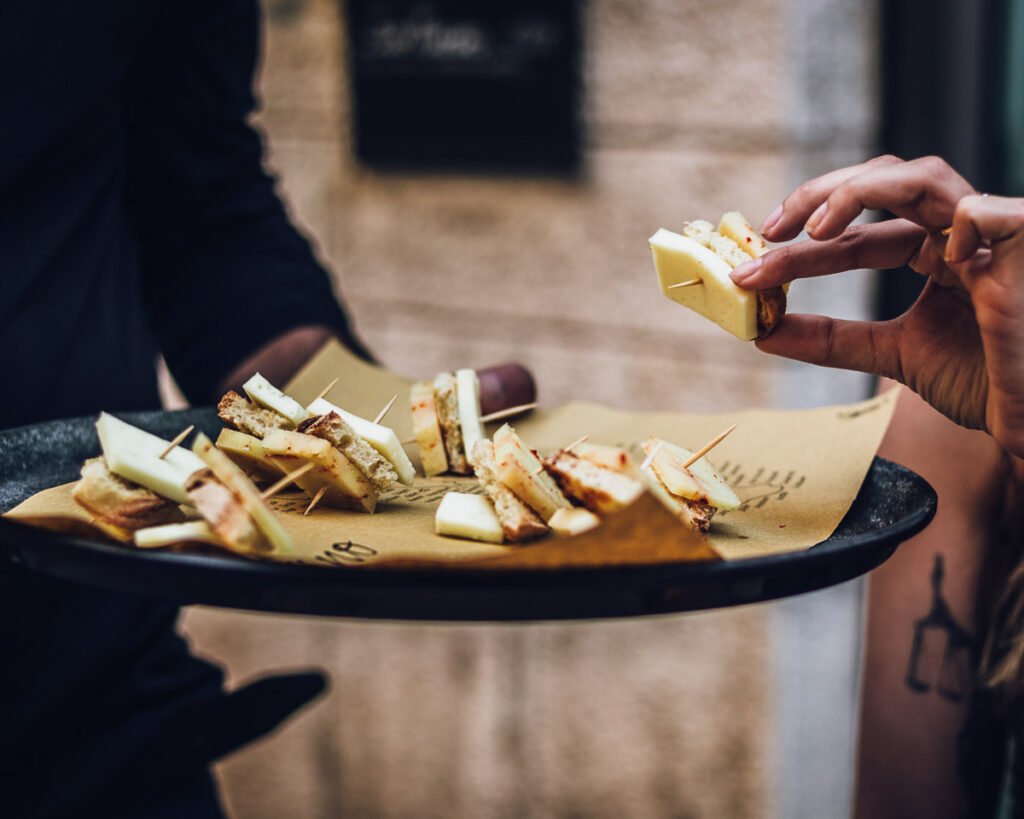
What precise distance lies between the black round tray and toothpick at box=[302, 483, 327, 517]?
10.2 inches

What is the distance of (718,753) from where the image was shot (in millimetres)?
3230

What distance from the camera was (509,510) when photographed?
1.26 metres

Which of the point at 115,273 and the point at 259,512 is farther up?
the point at 115,273

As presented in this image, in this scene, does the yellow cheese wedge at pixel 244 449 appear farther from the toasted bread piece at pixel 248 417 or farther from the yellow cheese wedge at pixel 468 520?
the yellow cheese wedge at pixel 468 520

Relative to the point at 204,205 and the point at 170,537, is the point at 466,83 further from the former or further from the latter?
the point at 170,537

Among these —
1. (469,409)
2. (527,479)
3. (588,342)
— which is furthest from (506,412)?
(588,342)

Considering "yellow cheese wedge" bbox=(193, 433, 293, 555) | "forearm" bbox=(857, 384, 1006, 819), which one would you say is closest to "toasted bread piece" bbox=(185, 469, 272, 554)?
"yellow cheese wedge" bbox=(193, 433, 293, 555)

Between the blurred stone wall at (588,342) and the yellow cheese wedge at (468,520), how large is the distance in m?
1.80

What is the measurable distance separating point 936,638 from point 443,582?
3.61 feet

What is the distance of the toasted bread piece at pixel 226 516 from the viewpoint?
3.48ft

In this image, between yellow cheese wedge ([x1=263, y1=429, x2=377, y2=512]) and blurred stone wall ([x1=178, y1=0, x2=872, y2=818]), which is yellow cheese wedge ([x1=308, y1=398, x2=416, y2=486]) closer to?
yellow cheese wedge ([x1=263, y1=429, x2=377, y2=512])

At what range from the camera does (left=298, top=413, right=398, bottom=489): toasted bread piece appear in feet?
4.47

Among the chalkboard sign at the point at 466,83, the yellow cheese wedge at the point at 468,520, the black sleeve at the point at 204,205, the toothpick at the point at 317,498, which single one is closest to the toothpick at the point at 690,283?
the yellow cheese wedge at the point at 468,520

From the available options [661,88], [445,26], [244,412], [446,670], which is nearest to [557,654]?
[446,670]
